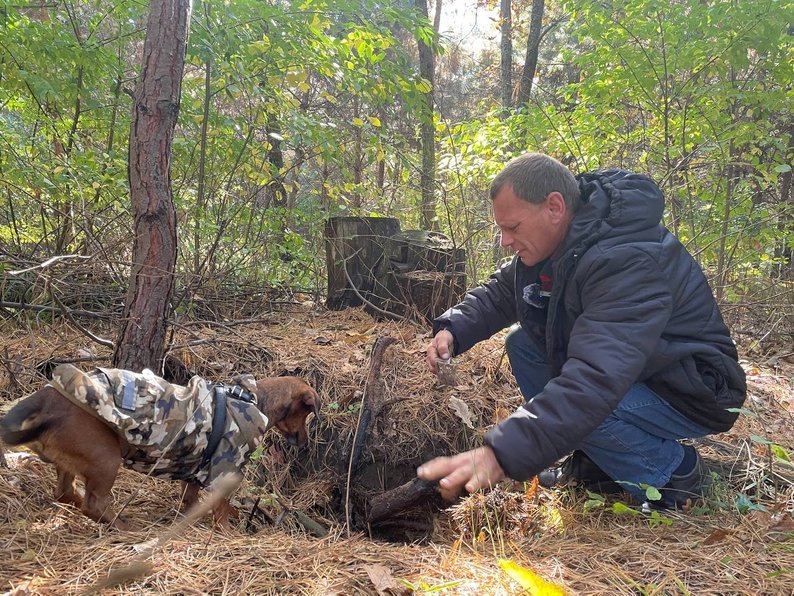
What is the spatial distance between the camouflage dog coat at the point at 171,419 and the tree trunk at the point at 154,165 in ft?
2.30

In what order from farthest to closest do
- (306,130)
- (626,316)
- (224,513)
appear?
(306,130)
(224,513)
(626,316)

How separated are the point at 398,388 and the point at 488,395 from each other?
698 mm

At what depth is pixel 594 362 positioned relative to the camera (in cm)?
202

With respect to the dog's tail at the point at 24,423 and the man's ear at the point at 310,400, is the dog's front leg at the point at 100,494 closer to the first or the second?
the dog's tail at the point at 24,423

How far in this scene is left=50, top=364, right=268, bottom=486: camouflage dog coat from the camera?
2.46 metres

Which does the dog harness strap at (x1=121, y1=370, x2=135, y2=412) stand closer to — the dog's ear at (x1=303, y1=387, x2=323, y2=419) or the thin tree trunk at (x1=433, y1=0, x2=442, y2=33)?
the dog's ear at (x1=303, y1=387, x2=323, y2=419)

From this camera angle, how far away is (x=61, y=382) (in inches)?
94.8

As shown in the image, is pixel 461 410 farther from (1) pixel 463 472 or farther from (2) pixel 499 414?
(1) pixel 463 472

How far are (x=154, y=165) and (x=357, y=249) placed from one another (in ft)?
9.19

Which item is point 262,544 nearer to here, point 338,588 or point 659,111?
point 338,588

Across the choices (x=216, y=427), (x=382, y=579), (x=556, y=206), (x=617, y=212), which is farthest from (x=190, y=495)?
(x=617, y=212)

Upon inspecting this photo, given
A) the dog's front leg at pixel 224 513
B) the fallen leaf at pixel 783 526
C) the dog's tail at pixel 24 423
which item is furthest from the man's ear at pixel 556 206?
the dog's tail at pixel 24 423

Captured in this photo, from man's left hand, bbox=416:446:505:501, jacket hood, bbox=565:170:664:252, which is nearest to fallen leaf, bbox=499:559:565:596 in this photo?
man's left hand, bbox=416:446:505:501

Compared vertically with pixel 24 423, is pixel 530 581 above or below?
below
